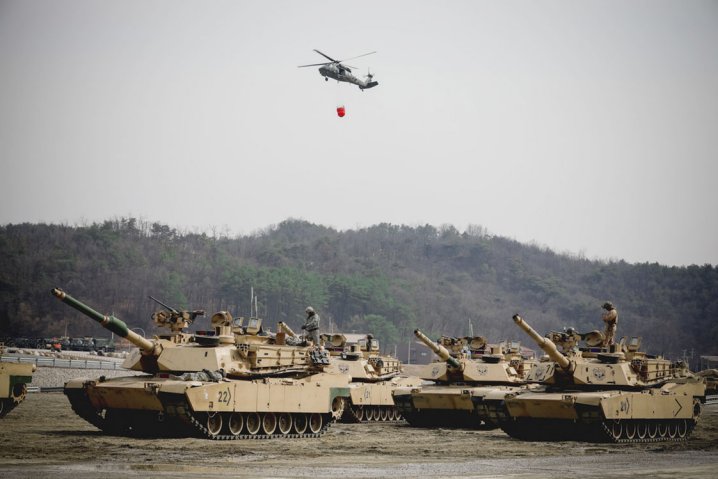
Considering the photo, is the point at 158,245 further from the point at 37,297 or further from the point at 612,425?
the point at 612,425

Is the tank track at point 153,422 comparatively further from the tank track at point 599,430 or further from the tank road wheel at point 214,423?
the tank track at point 599,430

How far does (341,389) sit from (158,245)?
88.1 meters

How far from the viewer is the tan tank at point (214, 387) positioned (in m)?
24.0

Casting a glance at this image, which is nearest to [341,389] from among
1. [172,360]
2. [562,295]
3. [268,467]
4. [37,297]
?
[172,360]

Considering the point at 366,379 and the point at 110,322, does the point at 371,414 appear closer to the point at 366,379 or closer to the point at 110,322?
the point at 366,379

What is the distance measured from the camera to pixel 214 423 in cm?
2480

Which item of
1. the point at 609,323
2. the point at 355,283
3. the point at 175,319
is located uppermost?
the point at 355,283

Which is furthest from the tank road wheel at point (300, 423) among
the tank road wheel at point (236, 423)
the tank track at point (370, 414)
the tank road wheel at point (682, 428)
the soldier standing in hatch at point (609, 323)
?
the tank road wheel at point (682, 428)

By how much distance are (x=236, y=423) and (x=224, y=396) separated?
127 cm

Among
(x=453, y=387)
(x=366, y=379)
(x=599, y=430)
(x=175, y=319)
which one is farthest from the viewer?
(x=366, y=379)

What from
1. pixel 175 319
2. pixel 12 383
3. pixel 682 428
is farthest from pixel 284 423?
pixel 682 428

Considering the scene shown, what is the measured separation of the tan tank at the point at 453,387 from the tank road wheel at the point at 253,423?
6.83 meters

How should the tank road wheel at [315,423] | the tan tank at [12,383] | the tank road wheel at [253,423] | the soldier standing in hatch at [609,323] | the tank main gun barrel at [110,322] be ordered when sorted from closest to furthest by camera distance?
1. the tank main gun barrel at [110,322]
2. the tank road wheel at [253,423]
3. the tank road wheel at [315,423]
4. the tan tank at [12,383]
5. the soldier standing in hatch at [609,323]

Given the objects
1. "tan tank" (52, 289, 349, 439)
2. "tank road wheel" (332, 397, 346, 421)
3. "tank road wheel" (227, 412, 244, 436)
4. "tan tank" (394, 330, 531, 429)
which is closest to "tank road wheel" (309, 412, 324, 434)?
"tan tank" (52, 289, 349, 439)
